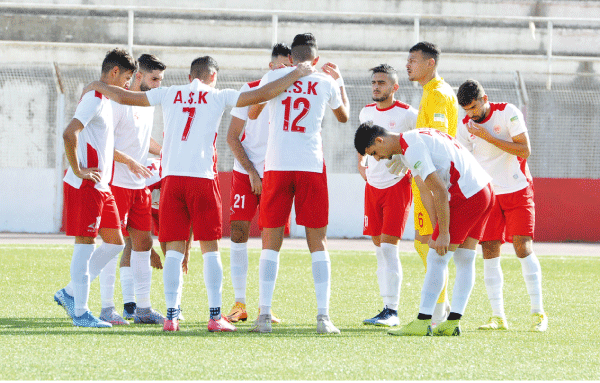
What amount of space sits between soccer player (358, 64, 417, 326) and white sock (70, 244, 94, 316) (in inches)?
91.4

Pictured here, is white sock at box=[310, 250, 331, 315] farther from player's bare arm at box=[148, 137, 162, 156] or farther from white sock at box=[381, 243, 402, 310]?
player's bare arm at box=[148, 137, 162, 156]

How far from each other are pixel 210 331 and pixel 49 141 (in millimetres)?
12647

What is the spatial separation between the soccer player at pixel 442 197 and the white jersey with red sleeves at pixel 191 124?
1.04 metres

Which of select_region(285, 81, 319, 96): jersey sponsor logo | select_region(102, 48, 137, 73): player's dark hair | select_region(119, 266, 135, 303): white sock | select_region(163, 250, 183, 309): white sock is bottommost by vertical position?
select_region(119, 266, 135, 303): white sock

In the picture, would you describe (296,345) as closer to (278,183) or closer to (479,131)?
(278,183)

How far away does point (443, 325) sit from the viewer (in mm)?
5703

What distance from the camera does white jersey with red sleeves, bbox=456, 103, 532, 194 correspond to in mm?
6453

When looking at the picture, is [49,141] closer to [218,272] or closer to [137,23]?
[137,23]

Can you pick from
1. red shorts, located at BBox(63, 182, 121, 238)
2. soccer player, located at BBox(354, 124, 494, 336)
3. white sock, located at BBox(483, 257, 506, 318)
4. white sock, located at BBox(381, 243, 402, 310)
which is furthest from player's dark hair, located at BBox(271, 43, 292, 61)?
white sock, located at BBox(483, 257, 506, 318)

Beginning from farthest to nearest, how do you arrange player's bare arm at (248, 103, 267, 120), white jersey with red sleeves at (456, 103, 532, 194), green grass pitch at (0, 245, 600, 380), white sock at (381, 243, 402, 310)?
white sock at (381, 243, 402, 310), white jersey with red sleeves at (456, 103, 532, 194), player's bare arm at (248, 103, 267, 120), green grass pitch at (0, 245, 600, 380)

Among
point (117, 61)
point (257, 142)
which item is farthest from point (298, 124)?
point (117, 61)

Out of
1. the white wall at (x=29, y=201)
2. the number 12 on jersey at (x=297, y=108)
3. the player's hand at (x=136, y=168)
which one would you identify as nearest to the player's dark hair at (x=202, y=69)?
the number 12 on jersey at (x=297, y=108)

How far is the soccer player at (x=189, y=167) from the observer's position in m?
5.58

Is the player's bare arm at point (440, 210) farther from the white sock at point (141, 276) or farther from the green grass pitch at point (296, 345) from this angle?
the white sock at point (141, 276)
